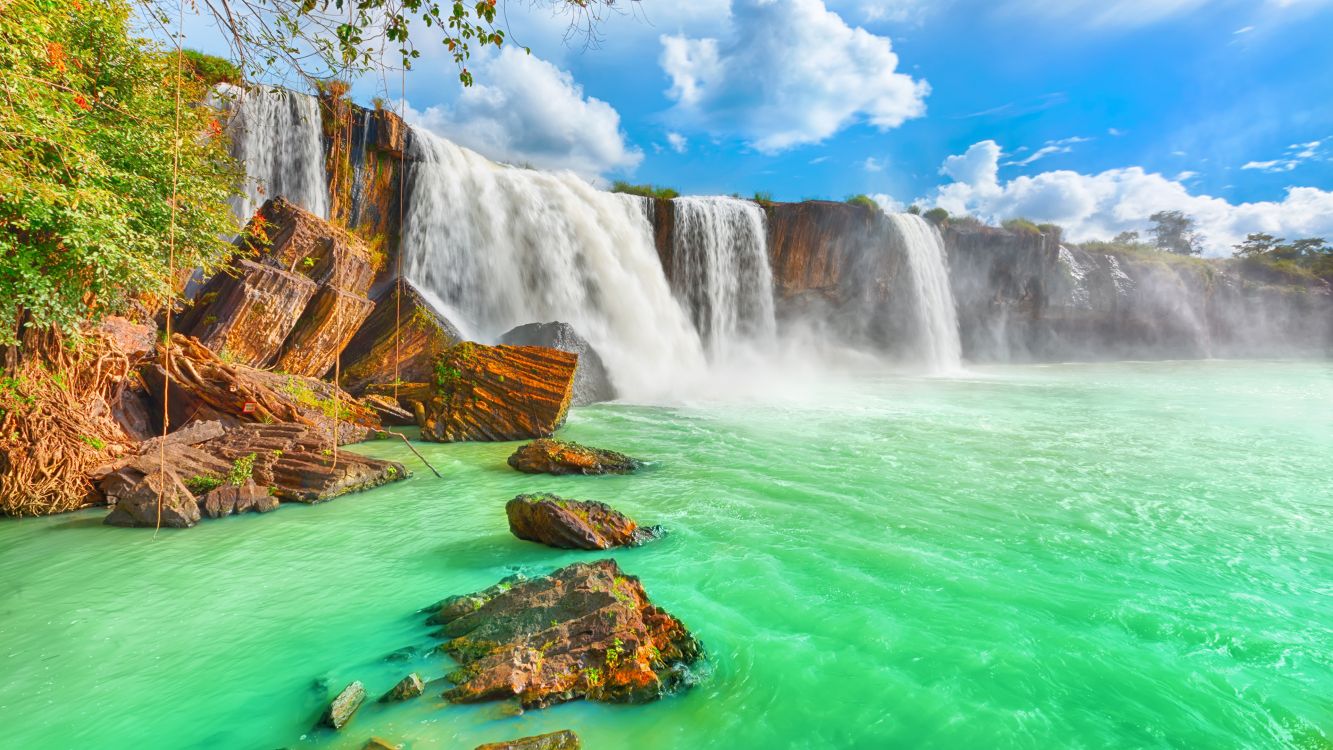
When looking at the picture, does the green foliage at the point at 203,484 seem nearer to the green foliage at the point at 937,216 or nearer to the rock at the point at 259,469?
the rock at the point at 259,469

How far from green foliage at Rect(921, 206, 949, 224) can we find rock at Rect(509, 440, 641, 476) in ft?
86.7

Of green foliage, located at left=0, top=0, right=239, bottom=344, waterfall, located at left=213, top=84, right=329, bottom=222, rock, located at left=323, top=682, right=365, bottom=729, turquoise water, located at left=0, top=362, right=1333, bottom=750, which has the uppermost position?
waterfall, located at left=213, top=84, right=329, bottom=222

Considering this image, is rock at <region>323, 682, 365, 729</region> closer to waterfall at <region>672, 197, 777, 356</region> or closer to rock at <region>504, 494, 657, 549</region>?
rock at <region>504, 494, 657, 549</region>

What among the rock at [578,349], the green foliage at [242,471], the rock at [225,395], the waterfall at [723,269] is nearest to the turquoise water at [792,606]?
the green foliage at [242,471]

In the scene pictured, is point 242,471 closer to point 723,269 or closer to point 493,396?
point 493,396

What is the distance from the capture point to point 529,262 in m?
16.6

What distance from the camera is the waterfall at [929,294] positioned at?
2659cm

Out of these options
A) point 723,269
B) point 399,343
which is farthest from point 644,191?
point 399,343

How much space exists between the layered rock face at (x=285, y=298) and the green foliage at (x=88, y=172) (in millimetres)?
2178

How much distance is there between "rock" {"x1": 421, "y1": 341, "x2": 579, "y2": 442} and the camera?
353 inches

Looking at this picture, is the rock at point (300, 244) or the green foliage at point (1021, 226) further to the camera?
the green foliage at point (1021, 226)

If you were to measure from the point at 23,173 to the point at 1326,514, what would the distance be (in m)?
11.7

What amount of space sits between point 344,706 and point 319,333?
915cm

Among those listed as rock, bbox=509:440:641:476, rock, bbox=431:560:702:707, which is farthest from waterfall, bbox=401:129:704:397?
rock, bbox=431:560:702:707
